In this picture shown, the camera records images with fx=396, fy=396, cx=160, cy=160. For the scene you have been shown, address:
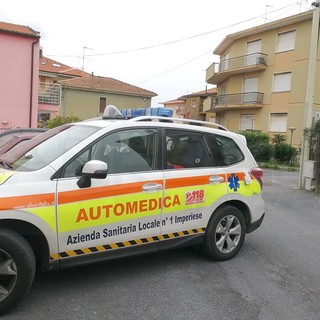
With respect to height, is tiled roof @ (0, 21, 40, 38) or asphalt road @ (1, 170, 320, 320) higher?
tiled roof @ (0, 21, 40, 38)

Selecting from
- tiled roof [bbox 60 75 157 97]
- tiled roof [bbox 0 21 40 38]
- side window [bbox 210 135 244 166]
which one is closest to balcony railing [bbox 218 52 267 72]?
tiled roof [bbox 60 75 157 97]

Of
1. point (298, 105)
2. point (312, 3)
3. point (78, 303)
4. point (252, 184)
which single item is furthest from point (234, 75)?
point (78, 303)

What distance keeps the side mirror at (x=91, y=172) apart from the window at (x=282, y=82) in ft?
94.9

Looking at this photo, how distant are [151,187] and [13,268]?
152 cm

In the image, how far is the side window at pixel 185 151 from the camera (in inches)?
174

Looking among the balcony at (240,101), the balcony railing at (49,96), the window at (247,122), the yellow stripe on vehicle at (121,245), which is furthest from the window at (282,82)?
the yellow stripe on vehicle at (121,245)

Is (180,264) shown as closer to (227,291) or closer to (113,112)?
(227,291)

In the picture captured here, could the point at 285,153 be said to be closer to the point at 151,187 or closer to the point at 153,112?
the point at 153,112

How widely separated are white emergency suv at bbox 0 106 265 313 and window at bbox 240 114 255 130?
29.3 m

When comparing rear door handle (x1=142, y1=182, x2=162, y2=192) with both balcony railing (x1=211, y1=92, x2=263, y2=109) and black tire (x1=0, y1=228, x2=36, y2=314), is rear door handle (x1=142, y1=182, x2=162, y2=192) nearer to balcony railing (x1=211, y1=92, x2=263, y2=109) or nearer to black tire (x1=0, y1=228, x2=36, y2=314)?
black tire (x1=0, y1=228, x2=36, y2=314)

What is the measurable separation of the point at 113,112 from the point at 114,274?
1.86 m

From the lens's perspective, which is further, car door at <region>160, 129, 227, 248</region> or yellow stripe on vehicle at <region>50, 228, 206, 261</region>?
car door at <region>160, 129, 227, 248</region>

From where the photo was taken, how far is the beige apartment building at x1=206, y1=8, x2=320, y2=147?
94.3ft

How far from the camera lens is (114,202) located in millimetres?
3803
